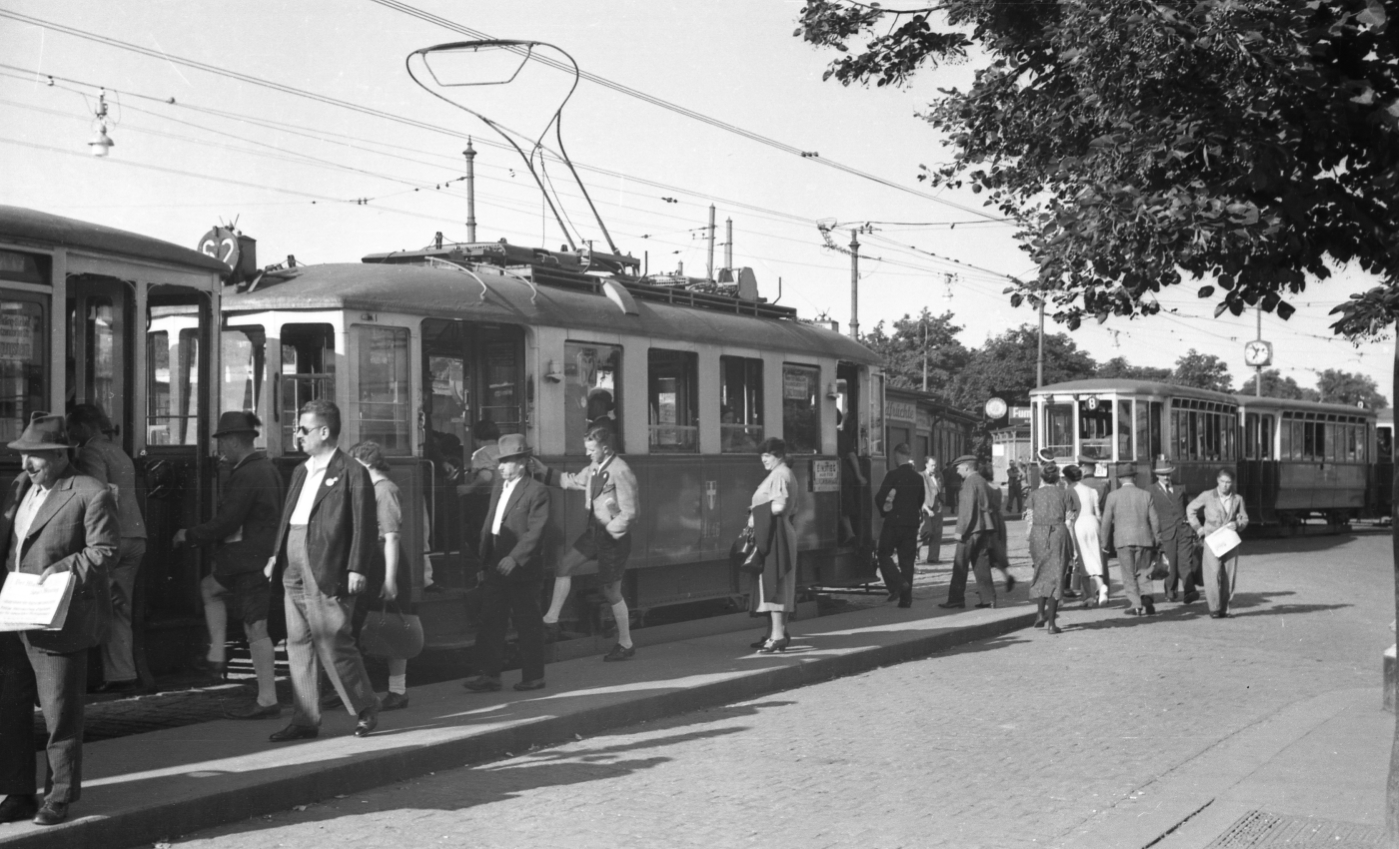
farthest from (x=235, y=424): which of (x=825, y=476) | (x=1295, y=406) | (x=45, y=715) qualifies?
(x=1295, y=406)

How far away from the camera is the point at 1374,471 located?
41562 millimetres

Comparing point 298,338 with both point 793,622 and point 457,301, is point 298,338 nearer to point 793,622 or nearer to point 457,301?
point 457,301

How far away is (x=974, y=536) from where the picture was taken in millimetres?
16516

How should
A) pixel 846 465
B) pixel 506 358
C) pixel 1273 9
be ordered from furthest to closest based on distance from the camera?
pixel 846 465
pixel 506 358
pixel 1273 9

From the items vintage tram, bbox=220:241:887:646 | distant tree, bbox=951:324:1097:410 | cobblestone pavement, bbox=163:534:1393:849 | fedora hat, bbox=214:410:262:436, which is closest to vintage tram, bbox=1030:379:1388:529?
vintage tram, bbox=220:241:887:646

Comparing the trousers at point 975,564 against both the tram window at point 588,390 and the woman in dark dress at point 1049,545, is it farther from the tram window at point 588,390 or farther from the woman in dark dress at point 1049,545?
the tram window at point 588,390

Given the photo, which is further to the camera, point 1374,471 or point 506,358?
point 1374,471

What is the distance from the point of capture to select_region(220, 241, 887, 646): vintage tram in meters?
11.1

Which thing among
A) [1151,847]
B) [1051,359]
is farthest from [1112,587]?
[1051,359]

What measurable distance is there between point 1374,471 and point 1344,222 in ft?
125

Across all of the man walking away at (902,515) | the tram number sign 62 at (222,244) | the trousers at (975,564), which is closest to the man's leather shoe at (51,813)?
the tram number sign 62 at (222,244)

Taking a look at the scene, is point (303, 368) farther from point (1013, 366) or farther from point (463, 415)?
point (1013, 366)

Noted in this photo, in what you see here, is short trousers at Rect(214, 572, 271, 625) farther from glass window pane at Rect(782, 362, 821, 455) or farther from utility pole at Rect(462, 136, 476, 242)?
utility pole at Rect(462, 136, 476, 242)

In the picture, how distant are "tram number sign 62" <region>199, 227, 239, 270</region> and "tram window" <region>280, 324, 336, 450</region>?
2.48 ft
